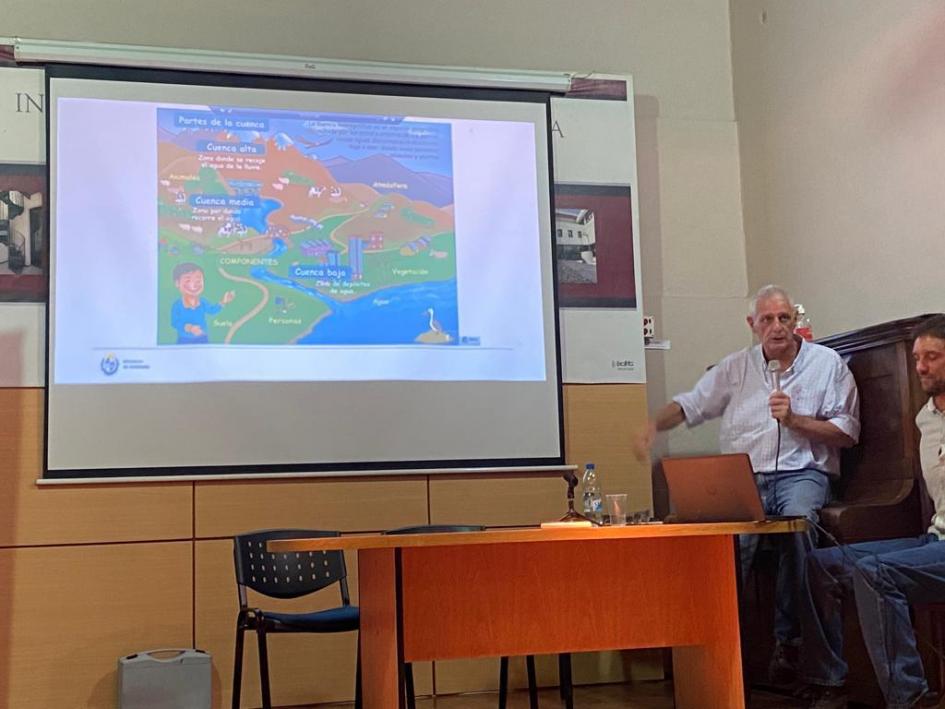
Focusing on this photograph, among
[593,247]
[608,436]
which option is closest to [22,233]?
[593,247]

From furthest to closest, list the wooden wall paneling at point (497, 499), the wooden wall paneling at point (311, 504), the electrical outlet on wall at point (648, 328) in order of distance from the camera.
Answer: the electrical outlet on wall at point (648, 328), the wooden wall paneling at point (497, 499), the wooden wall paneling at point (311, 504)

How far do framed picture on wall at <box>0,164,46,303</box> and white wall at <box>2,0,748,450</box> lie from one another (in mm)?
992

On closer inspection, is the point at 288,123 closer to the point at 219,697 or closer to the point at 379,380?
the point at 379,380

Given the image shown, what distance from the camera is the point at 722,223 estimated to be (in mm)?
5246

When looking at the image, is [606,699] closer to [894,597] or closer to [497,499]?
[497,499]

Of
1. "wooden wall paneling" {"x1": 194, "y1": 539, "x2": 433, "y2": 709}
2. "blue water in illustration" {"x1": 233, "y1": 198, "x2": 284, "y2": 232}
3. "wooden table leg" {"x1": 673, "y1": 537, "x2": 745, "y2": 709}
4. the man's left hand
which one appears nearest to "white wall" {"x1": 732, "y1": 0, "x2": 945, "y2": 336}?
the man's left hand

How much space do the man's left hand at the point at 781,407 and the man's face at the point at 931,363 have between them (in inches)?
25.0

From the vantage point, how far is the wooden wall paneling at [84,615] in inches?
155

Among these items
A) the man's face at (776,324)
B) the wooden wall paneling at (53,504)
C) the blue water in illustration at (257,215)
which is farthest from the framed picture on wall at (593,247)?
the wooden wall paneling at (53,504)

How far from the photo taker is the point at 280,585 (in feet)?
12.0

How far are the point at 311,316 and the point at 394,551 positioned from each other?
1.91 metres

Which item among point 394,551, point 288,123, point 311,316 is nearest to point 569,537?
point 394,551

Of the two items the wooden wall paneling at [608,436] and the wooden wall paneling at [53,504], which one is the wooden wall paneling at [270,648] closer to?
the wooden wall paneling at [53,504]

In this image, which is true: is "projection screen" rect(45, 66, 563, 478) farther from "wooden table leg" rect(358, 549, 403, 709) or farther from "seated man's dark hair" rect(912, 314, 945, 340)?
"seated man's dark hair" rect(912, 314, 945, 340)
